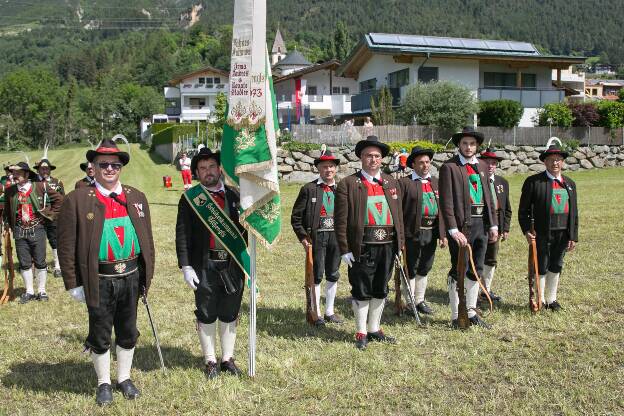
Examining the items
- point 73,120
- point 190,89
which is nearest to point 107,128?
point 73,120

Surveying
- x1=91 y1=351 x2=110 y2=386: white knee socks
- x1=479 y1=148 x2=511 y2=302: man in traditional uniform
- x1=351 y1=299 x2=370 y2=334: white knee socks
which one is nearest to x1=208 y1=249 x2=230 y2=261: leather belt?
x1=91 y1=351 x2=110 y2=386: white knee socks

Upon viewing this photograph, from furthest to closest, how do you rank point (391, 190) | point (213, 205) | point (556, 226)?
point (556, 226) < point (391, 190) < point (213, 205)

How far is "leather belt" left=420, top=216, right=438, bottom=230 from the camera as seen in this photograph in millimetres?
9055

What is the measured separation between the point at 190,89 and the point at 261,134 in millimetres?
78254

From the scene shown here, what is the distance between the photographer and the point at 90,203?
567cm

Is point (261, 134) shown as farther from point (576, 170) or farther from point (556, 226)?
point (576, 170)

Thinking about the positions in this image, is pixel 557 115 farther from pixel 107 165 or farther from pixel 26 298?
pixel 107 165

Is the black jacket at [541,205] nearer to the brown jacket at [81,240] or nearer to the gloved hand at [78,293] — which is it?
the brown jacket at [81,240]

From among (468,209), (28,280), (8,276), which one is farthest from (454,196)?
(8,276)

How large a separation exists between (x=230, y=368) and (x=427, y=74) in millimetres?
30893

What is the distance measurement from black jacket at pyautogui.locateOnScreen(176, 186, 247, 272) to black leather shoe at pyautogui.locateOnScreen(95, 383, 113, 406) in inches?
53.0

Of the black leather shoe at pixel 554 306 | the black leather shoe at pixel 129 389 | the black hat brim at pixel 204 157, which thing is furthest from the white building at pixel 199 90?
the black leather shoe at pixel 129 389

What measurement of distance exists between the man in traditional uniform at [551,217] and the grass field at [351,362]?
1.77 ft

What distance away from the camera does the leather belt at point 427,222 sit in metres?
9.05
